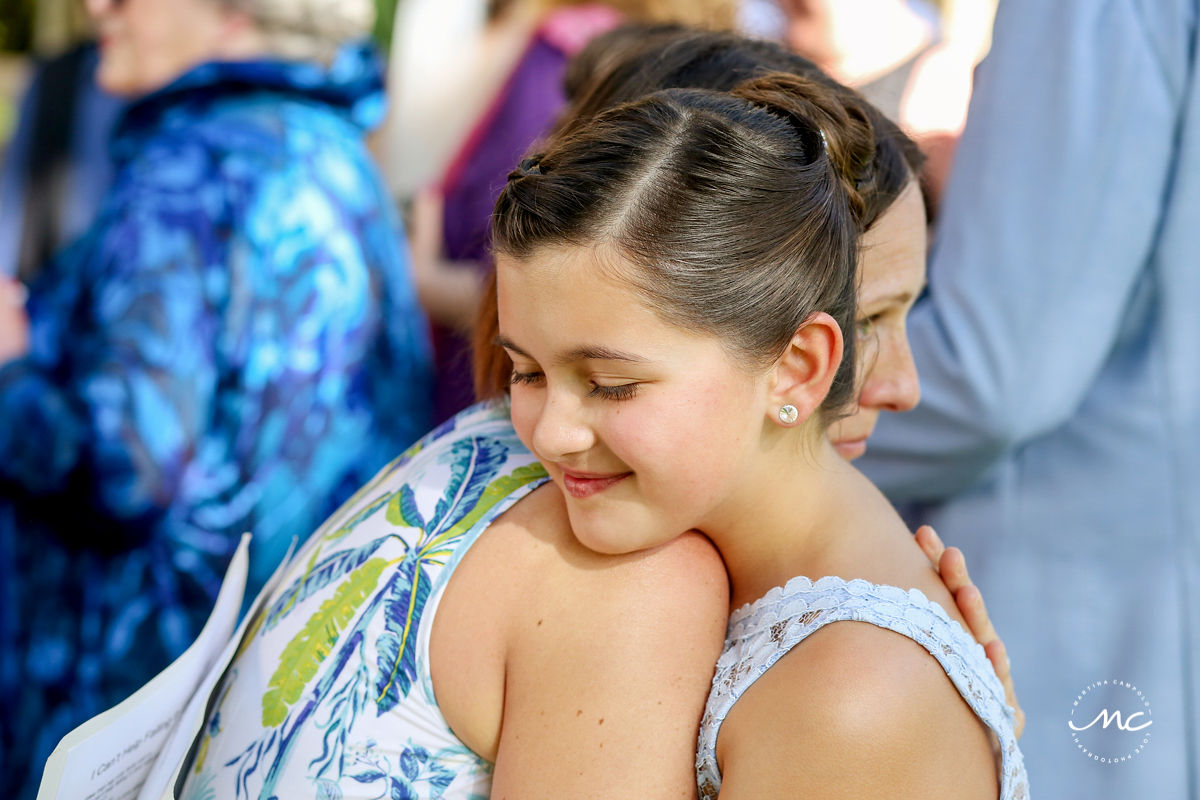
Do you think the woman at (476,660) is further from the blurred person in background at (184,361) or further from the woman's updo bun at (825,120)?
the blurred person in background at (184,361)

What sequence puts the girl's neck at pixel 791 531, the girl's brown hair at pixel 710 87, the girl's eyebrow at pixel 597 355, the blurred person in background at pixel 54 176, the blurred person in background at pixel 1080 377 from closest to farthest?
the girl's eyebrow at pixel 597 355
the girl's neck at pixel 791 531
the girl's brown hair at pixel 710 87
the blurred person in background at pixel 1080 377
the blurred person in background at pixel 54 176

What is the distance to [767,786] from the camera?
3.01 ft

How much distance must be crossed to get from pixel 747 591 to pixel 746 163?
47 cm

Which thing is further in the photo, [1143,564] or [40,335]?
[40,335]

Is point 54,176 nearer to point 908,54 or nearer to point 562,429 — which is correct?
point 908,54

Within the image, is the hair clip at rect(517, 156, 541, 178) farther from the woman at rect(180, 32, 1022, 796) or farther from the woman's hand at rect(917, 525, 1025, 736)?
the woman's hand at rect(917, 525, 1025, 736)

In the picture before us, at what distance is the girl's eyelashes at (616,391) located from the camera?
1.04 m

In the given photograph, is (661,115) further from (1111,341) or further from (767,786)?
(1111,341)

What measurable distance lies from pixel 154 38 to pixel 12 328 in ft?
2.49

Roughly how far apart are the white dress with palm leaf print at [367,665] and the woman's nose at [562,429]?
0.38 ft

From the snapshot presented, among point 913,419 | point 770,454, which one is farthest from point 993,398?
point 770,454

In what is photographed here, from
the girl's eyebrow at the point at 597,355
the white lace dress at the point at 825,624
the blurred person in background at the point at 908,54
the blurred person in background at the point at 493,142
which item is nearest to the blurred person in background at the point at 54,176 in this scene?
the blurred person in background at the point at 493,142

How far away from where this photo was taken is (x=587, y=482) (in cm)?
108

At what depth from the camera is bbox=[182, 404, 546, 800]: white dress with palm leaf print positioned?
1.05 m
